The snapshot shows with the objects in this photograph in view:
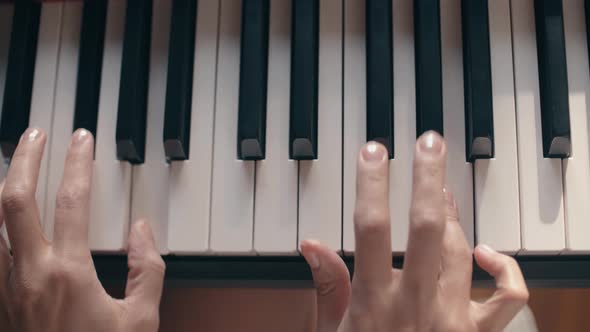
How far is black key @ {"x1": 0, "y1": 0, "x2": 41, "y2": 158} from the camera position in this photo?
909mm

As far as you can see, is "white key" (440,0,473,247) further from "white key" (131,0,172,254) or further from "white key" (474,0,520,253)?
"white key" (131,0,172,254)

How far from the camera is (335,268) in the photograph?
2.53 feet

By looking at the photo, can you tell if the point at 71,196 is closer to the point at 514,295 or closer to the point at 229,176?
the point at 229,176

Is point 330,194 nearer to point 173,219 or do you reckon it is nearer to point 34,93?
point 173,219

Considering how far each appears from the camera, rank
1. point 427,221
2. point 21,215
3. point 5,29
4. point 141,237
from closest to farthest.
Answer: point 427,221 → point 21,215 → point 141,237 → point 5,29

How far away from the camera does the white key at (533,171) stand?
32.0 inches

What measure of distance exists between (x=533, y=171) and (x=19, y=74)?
0.68 meters


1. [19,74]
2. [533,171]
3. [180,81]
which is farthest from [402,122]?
[19,74]

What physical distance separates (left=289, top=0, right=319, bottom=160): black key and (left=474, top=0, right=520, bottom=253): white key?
0.21 m

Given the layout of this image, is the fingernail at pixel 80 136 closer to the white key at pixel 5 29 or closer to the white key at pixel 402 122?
the white key at pixel 5 29

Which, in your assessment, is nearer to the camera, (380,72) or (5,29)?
(380,72)

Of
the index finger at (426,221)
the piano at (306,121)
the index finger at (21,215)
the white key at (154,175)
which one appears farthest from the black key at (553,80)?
→ the index finger at (21,215)

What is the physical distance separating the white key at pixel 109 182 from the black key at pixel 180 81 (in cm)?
8

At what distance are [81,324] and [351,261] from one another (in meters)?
0.34
